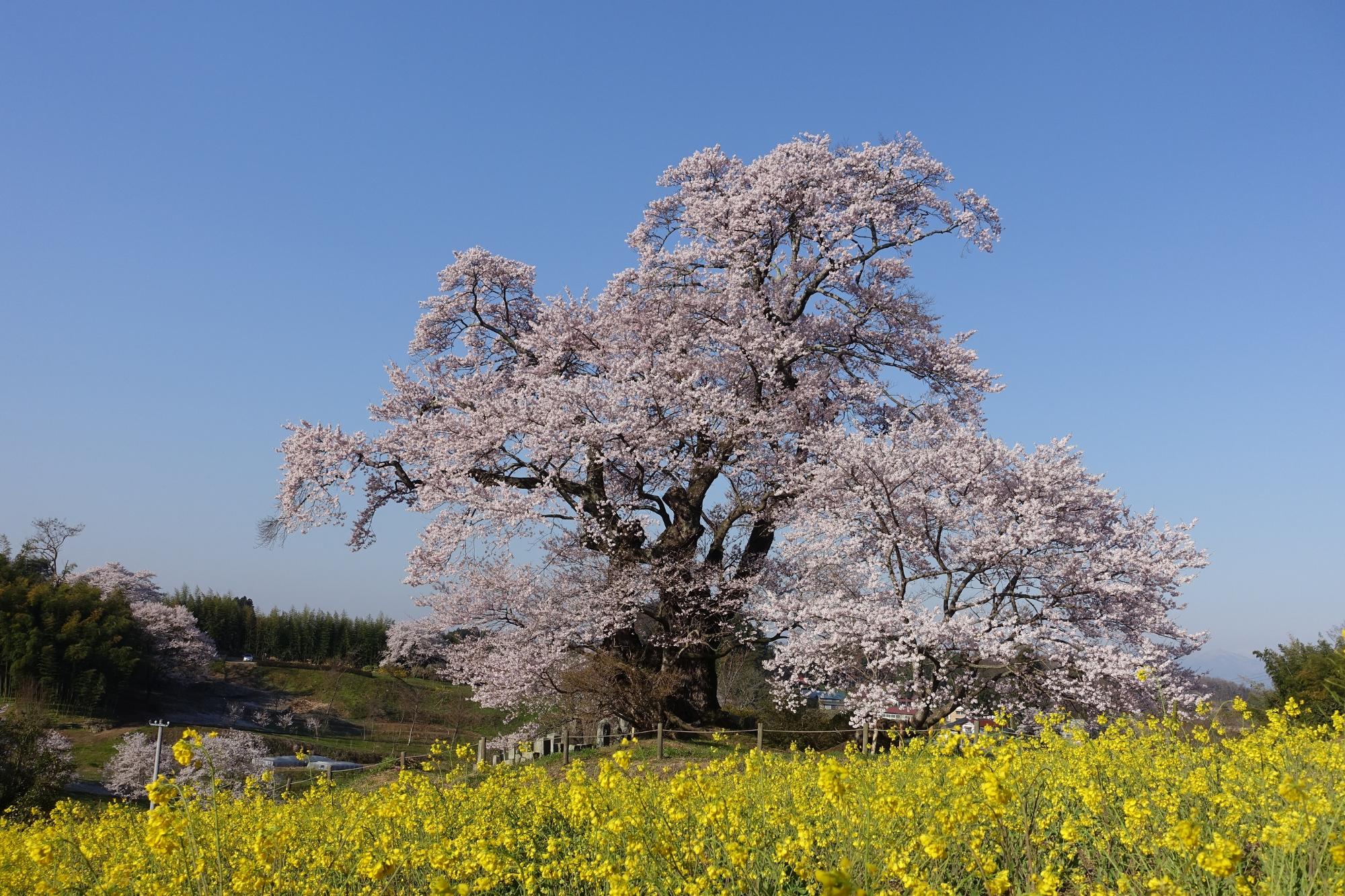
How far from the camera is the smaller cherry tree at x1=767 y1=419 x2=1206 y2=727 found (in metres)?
14.0

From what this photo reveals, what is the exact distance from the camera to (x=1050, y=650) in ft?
45.8

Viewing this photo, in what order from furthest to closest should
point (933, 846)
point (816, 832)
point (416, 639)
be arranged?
point (416, 639) < point (816, 832) < point (933, 846)

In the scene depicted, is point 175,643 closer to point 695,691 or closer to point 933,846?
point 695,691

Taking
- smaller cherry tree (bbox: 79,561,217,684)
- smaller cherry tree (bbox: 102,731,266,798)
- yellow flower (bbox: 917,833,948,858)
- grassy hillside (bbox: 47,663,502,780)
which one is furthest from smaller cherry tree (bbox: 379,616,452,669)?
smaller cherry tree (bbox: 79,561,217,684)

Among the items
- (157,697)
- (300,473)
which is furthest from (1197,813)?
(157,697)

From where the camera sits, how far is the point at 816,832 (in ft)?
16.9

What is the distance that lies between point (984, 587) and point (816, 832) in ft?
33.8

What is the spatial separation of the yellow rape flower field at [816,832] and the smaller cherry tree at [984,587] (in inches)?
257

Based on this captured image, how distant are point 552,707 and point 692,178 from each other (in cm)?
1179

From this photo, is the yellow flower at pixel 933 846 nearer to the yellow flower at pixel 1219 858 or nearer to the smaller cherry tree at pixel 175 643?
the yellow flower at pixel 1219 858

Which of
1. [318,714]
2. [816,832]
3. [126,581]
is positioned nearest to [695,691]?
[816,832]

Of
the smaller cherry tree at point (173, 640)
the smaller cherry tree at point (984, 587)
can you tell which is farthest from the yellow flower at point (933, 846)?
the smaller cherry tree at point (173, 640)

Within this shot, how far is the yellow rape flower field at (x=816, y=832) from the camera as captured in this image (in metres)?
3.97

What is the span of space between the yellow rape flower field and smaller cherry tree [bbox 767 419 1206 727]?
6538 mm
